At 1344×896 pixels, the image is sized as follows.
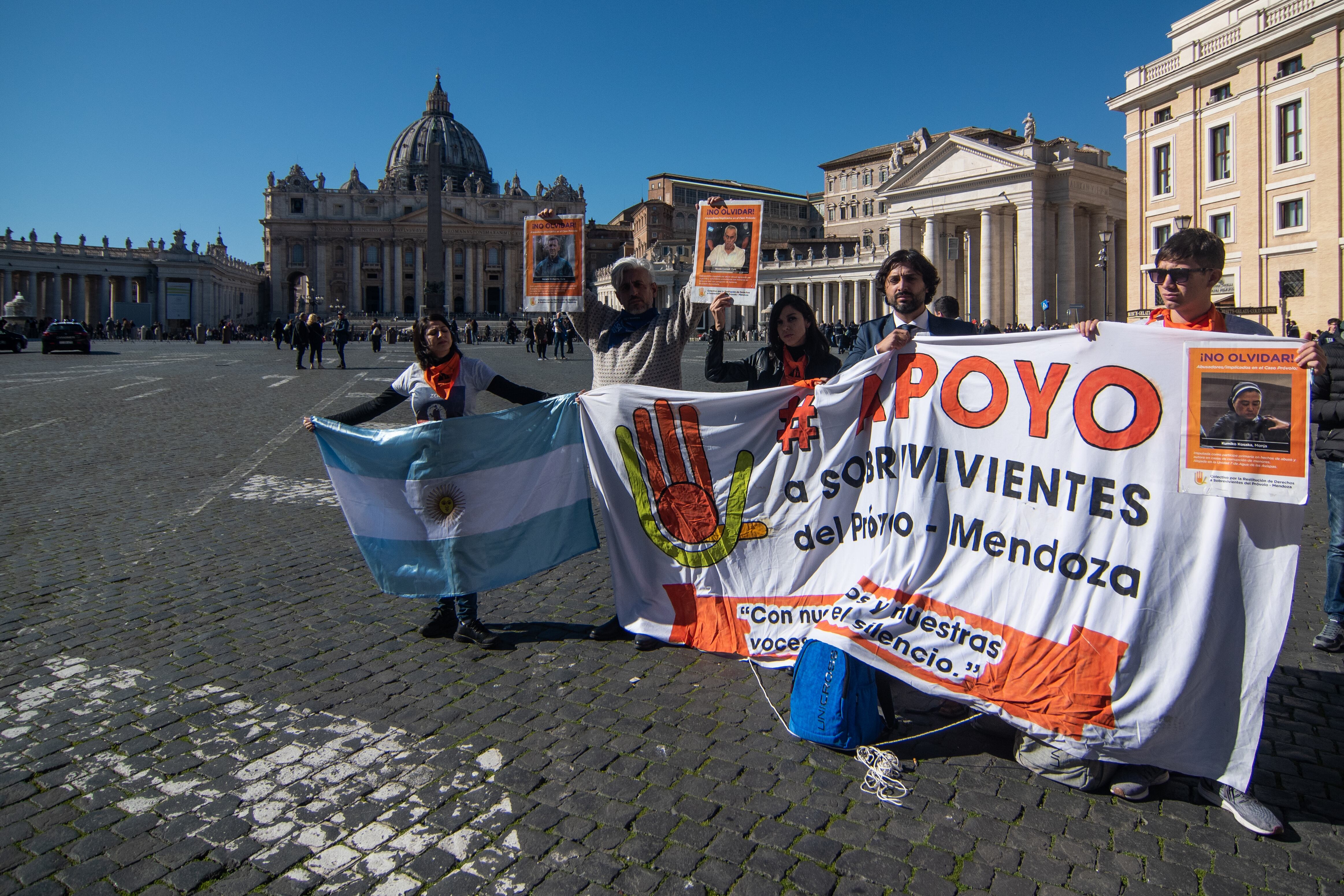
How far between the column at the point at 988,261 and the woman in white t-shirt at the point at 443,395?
162 ft

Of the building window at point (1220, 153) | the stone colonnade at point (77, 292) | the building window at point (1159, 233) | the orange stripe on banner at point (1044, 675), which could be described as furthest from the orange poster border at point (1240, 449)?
the stone colonnade at point (77, 292)

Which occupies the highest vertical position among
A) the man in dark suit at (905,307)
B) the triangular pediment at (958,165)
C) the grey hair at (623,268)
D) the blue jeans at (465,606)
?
the triangular pediment at (958,165)

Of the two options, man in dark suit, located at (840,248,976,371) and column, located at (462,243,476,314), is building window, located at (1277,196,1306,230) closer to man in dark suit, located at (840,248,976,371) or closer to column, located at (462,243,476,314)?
man in dark suit, located at (840,248,976,371)

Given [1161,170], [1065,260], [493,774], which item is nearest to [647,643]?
[493,774]

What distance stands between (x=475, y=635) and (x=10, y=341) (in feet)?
128

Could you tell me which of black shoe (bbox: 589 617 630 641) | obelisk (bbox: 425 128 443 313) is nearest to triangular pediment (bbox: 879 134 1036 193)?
obelisk (bbox: 425 128 443 313)

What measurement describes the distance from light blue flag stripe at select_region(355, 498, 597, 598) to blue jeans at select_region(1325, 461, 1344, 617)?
3.34m

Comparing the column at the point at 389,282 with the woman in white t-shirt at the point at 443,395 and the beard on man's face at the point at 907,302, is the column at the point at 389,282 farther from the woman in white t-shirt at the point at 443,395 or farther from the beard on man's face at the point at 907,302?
the beard on man's face at the point at 907,302

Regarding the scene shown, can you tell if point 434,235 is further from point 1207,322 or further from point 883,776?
point 883,776

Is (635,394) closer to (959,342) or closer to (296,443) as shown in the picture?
(959,342)

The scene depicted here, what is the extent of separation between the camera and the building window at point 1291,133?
92.5 ft

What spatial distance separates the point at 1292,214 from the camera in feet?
93.5

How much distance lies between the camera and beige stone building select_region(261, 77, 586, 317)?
99188 mm

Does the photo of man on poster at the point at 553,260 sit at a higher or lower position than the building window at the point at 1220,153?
lower
